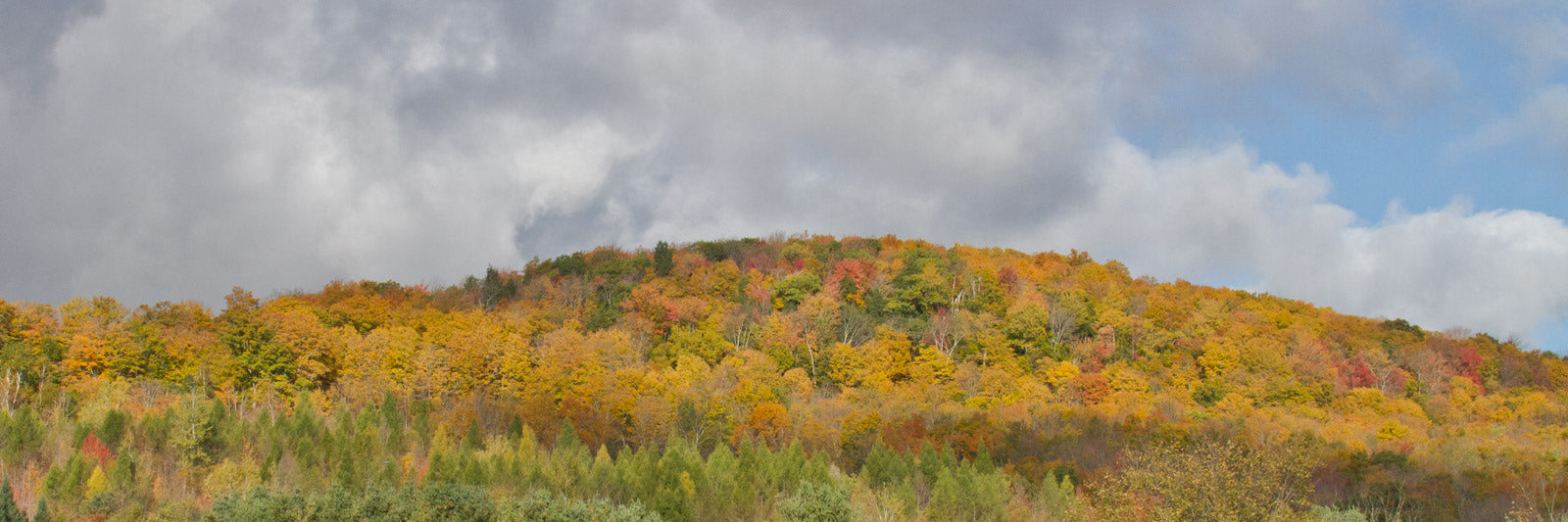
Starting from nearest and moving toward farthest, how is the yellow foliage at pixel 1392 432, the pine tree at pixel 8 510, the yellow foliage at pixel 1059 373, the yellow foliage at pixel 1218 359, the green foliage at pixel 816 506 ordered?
the pine tree at pixel 8 510, the green foliage at pixel 816 506, the yellow foliage at pixel 1392 432, the yellow foliage at pixel 1059 373, the yellow foliage at pixel 1218 359

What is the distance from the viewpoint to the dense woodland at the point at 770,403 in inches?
2299

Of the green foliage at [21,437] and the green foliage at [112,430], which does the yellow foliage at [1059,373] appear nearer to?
the green foliage at [112,430]

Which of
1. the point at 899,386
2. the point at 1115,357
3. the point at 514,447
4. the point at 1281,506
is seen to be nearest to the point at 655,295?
the point at 899,386

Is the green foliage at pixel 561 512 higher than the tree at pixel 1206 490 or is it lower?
lower

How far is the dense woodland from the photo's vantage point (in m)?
58.4

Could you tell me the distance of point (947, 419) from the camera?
84562 millimetres

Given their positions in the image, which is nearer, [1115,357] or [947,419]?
[947,419]

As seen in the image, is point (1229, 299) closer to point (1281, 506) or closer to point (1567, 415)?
point (1567, 415)

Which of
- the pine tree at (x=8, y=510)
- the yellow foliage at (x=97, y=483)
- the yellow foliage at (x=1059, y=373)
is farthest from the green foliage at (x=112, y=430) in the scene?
the yellow foliage at (x=1059, y=373)

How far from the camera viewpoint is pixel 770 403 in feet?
277

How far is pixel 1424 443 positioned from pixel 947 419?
120ft

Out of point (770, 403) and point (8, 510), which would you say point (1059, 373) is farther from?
point (8, 510)

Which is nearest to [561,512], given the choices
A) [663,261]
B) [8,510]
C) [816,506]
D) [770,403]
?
[816,506]

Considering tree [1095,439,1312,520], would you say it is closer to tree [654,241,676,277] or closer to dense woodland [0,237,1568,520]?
dense woodland [0,237,1568,520]
